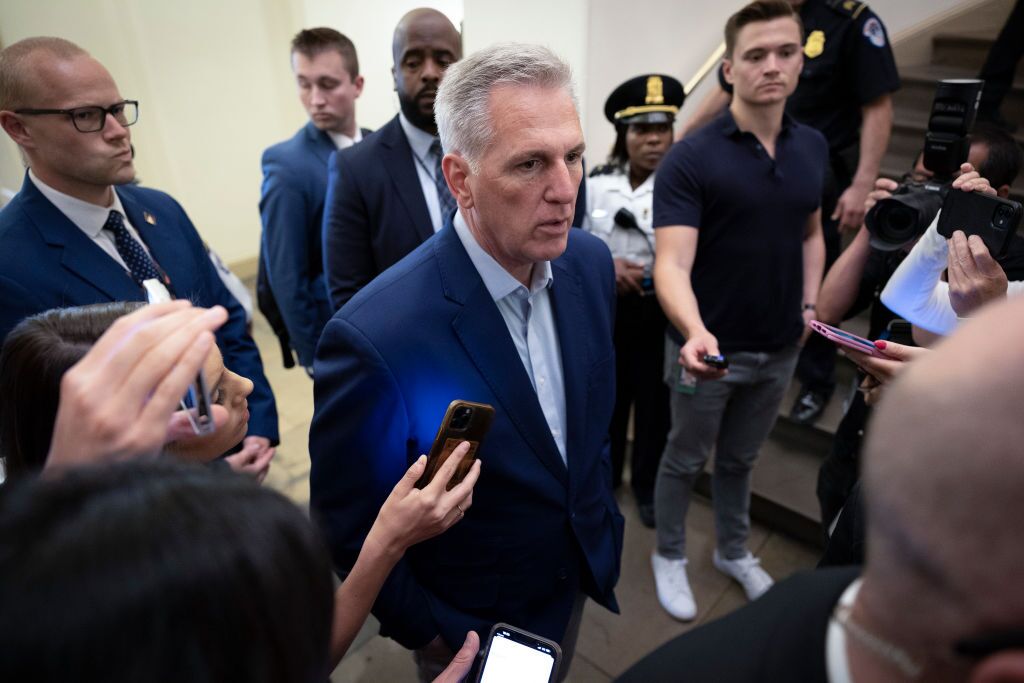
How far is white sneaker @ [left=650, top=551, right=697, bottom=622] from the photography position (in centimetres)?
238

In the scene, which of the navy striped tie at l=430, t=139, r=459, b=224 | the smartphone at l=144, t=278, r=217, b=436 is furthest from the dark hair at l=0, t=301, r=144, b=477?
the navy striped tie at l=430, t=139, r=459, b=224

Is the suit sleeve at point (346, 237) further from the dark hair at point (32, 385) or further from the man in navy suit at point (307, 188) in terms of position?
the dark hair at point (32, 385)

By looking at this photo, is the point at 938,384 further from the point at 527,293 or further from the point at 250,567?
the point at 527,293

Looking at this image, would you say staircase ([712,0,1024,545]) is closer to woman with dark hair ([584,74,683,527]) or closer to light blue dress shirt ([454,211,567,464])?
woman with dark hair ([584,74,683,527])

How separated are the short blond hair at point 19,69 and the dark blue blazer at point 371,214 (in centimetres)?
84

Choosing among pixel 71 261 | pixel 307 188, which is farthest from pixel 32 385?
pixel 307 188

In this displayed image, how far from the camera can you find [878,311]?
198 centimetres

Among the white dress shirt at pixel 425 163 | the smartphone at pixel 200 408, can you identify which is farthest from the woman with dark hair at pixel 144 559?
the white dress shirt at pixel 425 163

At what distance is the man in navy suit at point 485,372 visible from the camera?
3.84 ft

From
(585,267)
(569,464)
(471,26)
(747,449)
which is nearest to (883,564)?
(569,464)

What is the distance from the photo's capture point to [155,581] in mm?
467

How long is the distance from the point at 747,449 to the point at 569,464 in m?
1.27

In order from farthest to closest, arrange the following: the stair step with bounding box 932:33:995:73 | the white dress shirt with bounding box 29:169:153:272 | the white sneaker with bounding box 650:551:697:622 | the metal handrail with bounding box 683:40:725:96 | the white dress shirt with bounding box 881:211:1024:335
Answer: the metal handrail with bounding box 683:40:725:96, the stair step with bounding box 932:33:995:73, the white sneaker with bounding box 650:551:697:622, the white dress shirt with bounding box 29:169:153:272, the white dress shirt with bounding box 881:211:1024:335

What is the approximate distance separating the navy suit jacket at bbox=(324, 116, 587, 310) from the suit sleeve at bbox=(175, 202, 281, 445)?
353 mm
